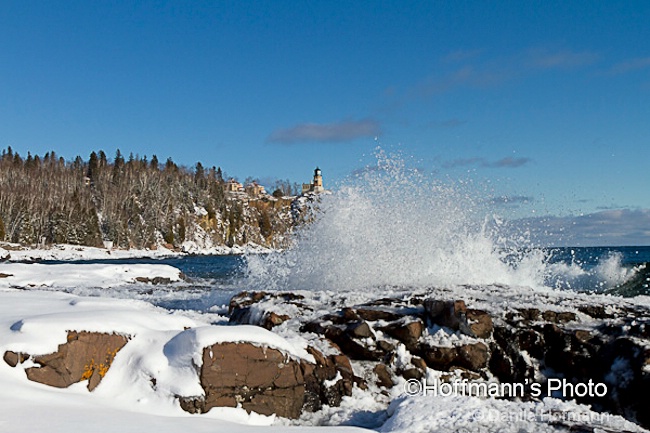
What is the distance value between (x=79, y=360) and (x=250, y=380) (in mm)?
1792

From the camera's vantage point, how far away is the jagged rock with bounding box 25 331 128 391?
5.29 meters

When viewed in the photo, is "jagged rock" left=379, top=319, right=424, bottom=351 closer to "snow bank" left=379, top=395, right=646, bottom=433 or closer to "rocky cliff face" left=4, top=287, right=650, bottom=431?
"rocky cliff face" left=4, top=287, right=650, bottom=431

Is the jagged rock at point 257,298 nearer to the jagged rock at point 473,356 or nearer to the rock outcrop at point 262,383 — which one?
the jagged rock at point 473,356

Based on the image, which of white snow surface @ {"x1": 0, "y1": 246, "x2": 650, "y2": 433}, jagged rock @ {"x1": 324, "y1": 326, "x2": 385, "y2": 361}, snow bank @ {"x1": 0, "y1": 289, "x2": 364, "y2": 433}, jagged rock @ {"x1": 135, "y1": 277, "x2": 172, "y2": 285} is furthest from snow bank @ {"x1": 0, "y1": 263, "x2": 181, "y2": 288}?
jagged rock @ {"x1": 324, "y1": 326, "x2": 385, "y2": 361}

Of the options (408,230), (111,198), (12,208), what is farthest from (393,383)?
(111,198)

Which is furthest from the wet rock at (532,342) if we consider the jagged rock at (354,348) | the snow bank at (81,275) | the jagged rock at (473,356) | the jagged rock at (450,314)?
the snow bank at (81,275)

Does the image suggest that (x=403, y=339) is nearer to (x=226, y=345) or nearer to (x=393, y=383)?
(x=393, y=383)

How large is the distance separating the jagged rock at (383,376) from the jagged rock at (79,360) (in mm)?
3268

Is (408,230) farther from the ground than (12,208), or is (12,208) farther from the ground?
(12,208)

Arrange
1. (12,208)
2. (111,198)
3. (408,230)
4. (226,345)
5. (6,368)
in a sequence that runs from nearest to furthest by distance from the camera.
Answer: (6,368) < (226,345) < (408,230) < (12,208) < (111,198)

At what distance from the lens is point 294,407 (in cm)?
602

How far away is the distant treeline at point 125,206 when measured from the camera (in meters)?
78.4

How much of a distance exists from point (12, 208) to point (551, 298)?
82818mm

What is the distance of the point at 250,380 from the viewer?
19.4 ft
